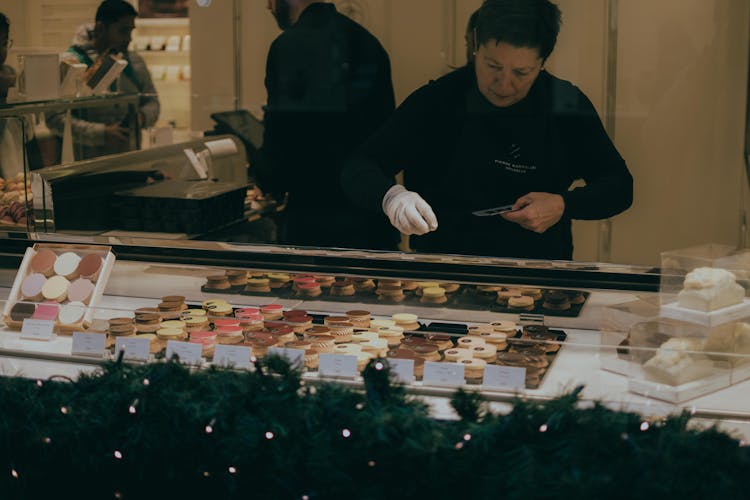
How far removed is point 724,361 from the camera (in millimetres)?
1999

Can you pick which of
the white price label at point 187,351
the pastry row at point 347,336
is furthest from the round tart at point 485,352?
the white price label at point 187,351

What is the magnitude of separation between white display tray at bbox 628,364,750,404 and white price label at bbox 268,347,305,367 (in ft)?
2.33

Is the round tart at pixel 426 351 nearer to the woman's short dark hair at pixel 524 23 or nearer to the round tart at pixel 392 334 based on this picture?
the round tart at pixel 392 334

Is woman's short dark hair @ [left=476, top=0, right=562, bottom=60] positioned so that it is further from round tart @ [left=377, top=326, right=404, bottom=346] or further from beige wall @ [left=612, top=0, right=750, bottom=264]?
round tart @ [left=377, top=326, right=404, bottom=346]

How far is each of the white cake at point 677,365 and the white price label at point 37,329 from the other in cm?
150

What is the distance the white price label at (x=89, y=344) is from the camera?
2.29 metres

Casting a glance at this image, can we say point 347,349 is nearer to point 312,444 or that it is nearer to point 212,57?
point 312,444

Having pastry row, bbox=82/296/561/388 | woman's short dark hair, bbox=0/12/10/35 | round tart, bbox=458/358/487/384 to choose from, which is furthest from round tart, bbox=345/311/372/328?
woman's short dark hair, bbox=0/12/10/35

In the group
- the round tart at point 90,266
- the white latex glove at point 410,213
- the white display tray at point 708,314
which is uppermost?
the white latex glove at point 410,213

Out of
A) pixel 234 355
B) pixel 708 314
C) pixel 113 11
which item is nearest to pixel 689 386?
pixel 708 314

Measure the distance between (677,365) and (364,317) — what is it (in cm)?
84

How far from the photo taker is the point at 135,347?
2211 mm

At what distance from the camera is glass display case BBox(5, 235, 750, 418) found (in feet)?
6.61

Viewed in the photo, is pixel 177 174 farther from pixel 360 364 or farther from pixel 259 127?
pixel 360 364
